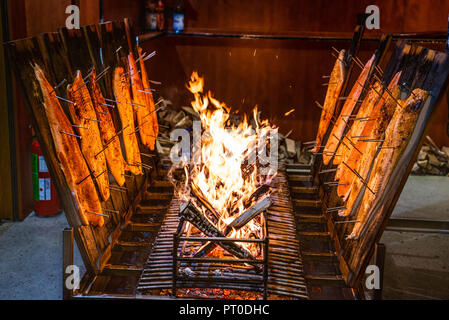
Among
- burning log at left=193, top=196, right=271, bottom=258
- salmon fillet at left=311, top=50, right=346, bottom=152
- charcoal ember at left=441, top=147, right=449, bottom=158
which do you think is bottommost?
charcoal ember at left=441, top=147, right=449, bottom=158

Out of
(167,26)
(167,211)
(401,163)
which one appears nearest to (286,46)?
(167,26)

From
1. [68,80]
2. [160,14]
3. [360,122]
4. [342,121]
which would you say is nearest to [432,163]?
[342,121]

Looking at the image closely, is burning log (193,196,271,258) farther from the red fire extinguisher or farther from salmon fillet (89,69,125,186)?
the red fire extinguisher

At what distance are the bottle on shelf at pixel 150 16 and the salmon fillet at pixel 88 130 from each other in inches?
167

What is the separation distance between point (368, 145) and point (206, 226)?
143cm

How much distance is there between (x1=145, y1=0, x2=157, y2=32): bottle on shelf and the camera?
757cm

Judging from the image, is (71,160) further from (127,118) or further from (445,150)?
(445,150)

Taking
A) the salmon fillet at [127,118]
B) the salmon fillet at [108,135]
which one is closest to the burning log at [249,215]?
the salmon fillet at [108,135]

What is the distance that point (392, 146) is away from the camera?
331 cm

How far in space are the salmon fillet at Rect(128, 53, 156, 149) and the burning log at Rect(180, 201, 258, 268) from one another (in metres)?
1.65

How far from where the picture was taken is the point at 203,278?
3.19 m

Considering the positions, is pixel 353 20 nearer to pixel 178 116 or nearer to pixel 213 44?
pixel 213 44

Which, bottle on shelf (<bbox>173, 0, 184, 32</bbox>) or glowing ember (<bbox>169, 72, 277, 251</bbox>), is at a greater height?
bottle on shelf (<bbox>173, 0, 184, 32</bbox>)

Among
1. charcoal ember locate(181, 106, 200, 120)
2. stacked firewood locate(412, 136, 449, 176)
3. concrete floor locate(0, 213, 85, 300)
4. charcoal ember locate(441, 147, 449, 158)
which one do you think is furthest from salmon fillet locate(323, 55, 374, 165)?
charcoal ember locate(441, 147, 449, 158)
